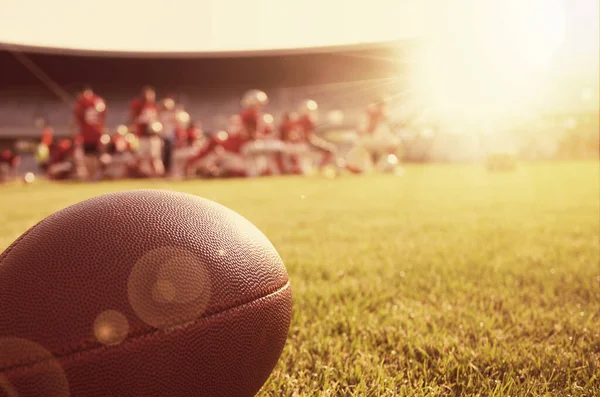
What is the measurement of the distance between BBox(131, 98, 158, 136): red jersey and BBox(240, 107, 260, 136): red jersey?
230cm

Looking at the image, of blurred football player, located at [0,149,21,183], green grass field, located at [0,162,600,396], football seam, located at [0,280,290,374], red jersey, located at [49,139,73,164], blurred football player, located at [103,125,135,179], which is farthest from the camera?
blurred football player, located at [0,149,21,183]

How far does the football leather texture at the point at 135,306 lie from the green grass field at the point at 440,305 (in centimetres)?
37

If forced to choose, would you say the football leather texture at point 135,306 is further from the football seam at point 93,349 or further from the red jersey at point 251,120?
the red jersey at point 251,120

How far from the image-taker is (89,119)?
11.3 metres

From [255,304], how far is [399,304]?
3.46 feet

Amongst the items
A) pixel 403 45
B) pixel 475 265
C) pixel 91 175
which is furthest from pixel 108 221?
pixel 403 45

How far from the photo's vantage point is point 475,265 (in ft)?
8.93

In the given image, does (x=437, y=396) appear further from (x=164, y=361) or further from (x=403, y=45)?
(x=403, y=45)

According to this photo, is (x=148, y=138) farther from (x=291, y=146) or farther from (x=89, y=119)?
(x=291, y=146)

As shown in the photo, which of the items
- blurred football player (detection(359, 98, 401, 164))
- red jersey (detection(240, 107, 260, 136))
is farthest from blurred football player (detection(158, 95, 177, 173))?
blurred football player (detection(359, 98, 401, 164))

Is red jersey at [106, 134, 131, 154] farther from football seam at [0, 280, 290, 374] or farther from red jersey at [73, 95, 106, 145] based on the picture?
football seam at [0, 280, 290, 374]

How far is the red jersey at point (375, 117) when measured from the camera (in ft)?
44.0

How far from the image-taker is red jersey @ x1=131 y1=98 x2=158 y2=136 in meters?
12.9

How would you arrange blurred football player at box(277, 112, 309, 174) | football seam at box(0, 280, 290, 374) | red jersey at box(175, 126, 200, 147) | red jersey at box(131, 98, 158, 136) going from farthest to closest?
red jersey at box(175, 126, 200, 147), blurred football player at box(277, 112, 309, 174), red jersey at box(131, 98, 158, 136), football seam at box(0, 280, 290, 374)
